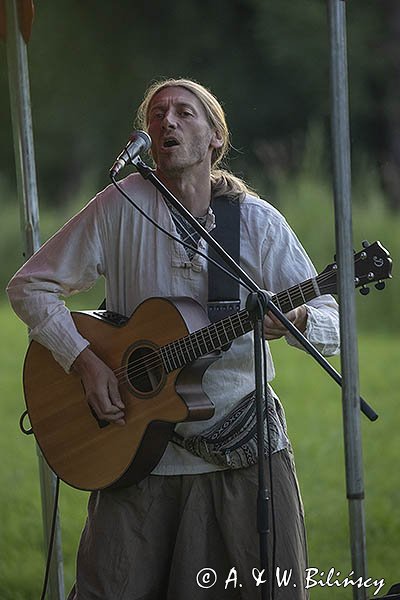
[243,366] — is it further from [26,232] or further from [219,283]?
[26,232]

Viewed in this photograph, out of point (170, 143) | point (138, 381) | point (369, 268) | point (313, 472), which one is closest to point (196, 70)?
point (313, 472)

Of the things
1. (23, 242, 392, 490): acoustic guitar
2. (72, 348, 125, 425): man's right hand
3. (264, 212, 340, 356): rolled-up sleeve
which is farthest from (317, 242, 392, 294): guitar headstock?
(72, 348, 125, 425): man's right hand

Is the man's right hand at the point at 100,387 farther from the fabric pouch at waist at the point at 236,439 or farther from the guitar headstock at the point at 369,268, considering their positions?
the guitar headstock at the point at 369,268

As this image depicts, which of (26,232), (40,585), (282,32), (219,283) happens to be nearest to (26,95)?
(26,232)

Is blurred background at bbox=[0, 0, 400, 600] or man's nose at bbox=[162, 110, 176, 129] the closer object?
man's nose at bbox=[162, 110, 176, 129]

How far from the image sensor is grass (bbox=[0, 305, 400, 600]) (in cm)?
431

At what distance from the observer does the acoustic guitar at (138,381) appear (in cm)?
256

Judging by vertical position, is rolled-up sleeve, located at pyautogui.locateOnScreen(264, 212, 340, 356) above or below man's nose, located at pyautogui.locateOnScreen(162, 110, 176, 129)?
below

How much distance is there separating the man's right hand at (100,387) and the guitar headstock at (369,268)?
0.65m

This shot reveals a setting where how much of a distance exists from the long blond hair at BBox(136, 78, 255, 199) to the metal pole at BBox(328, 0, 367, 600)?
0.71 m

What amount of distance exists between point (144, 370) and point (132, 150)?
0.60m

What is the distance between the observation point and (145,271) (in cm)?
274

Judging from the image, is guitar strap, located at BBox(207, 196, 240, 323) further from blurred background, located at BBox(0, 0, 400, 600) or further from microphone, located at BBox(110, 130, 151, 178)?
blurred background, located at BBox(0, 0, 400, 600)

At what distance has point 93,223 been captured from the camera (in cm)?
278
